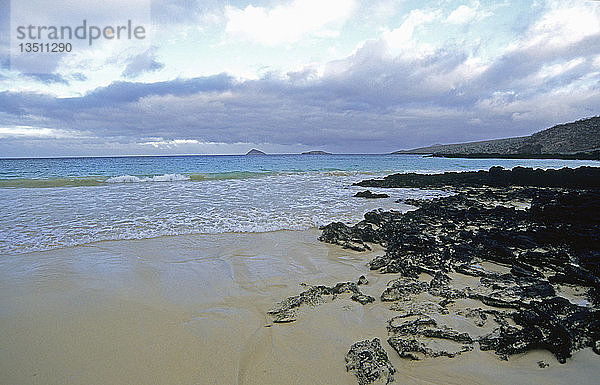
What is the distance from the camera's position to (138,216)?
32.0 feet

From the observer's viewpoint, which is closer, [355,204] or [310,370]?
[310,370]

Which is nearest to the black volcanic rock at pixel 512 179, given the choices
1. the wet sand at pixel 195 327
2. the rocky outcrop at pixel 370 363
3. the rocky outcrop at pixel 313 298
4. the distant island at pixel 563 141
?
the rocky outcrop at pixel 313 298

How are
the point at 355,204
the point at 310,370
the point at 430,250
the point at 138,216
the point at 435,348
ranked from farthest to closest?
the point at 355,204
the point at 138,216
the point at 430,250
the point at 435,348
the point at 310,370

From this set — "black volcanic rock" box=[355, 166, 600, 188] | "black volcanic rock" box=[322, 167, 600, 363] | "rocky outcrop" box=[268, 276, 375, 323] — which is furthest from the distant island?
"rocky outcrop" box=[268, 276, 375, 323]

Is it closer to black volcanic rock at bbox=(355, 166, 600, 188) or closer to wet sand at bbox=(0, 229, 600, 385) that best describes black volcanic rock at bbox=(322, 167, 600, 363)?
wet sand at bbox=(0, 229, 600, 385)

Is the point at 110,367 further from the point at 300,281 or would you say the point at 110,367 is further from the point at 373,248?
the point at 373,248

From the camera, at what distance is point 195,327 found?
3.57 m

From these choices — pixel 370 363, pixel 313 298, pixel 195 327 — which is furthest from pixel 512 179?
pixel 195 327

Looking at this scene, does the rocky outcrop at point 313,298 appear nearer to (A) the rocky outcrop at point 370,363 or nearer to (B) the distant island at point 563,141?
(A) the rocky outcrop at point 370,363

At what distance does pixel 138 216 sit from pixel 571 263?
1096 cm

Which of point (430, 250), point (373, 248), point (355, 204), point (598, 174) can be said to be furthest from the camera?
point (598, 174)

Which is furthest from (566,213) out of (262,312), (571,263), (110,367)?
(110,367)

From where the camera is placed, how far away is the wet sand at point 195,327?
9.09 feet

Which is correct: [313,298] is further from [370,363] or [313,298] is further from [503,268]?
[503,268]
